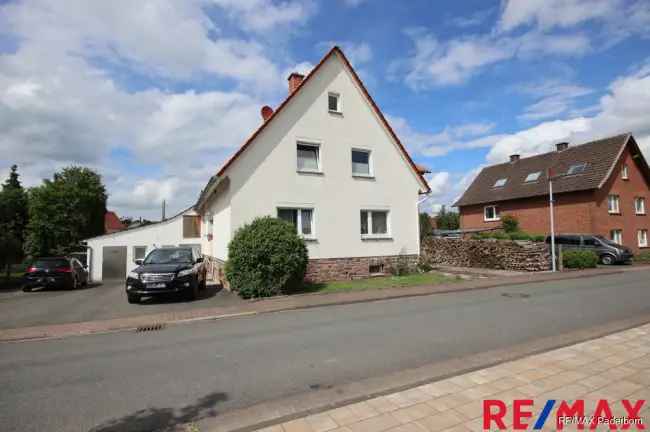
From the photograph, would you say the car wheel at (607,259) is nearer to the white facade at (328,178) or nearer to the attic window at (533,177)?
the attic window at (533,177)

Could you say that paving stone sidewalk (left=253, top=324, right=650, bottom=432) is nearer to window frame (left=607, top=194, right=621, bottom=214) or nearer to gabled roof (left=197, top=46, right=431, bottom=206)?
gabled roof (left=197, top=46, right=431, bottom=206)

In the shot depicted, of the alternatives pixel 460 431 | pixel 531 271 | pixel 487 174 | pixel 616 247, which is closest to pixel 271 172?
pixel 460 431

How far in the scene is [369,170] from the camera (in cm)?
1631

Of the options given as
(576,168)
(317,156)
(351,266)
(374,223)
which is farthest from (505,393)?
(576,168)

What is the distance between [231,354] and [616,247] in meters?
24.4

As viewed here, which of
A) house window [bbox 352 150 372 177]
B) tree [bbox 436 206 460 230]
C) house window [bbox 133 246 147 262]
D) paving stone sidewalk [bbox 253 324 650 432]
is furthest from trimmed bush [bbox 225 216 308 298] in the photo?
tree [bbox 436 206 460 230]

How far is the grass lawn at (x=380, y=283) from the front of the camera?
12.6 meters

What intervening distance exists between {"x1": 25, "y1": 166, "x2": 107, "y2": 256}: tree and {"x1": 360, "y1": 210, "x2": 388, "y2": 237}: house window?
112 ft

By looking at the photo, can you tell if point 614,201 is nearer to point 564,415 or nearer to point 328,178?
point 328,178

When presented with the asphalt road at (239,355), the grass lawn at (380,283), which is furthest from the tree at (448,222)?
the asphalt road at (239,355)

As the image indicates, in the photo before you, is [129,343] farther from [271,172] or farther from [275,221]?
[271,172]

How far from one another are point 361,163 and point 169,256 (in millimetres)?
8847

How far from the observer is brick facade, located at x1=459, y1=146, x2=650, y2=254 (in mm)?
25016

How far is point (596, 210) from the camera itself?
2489 cm
